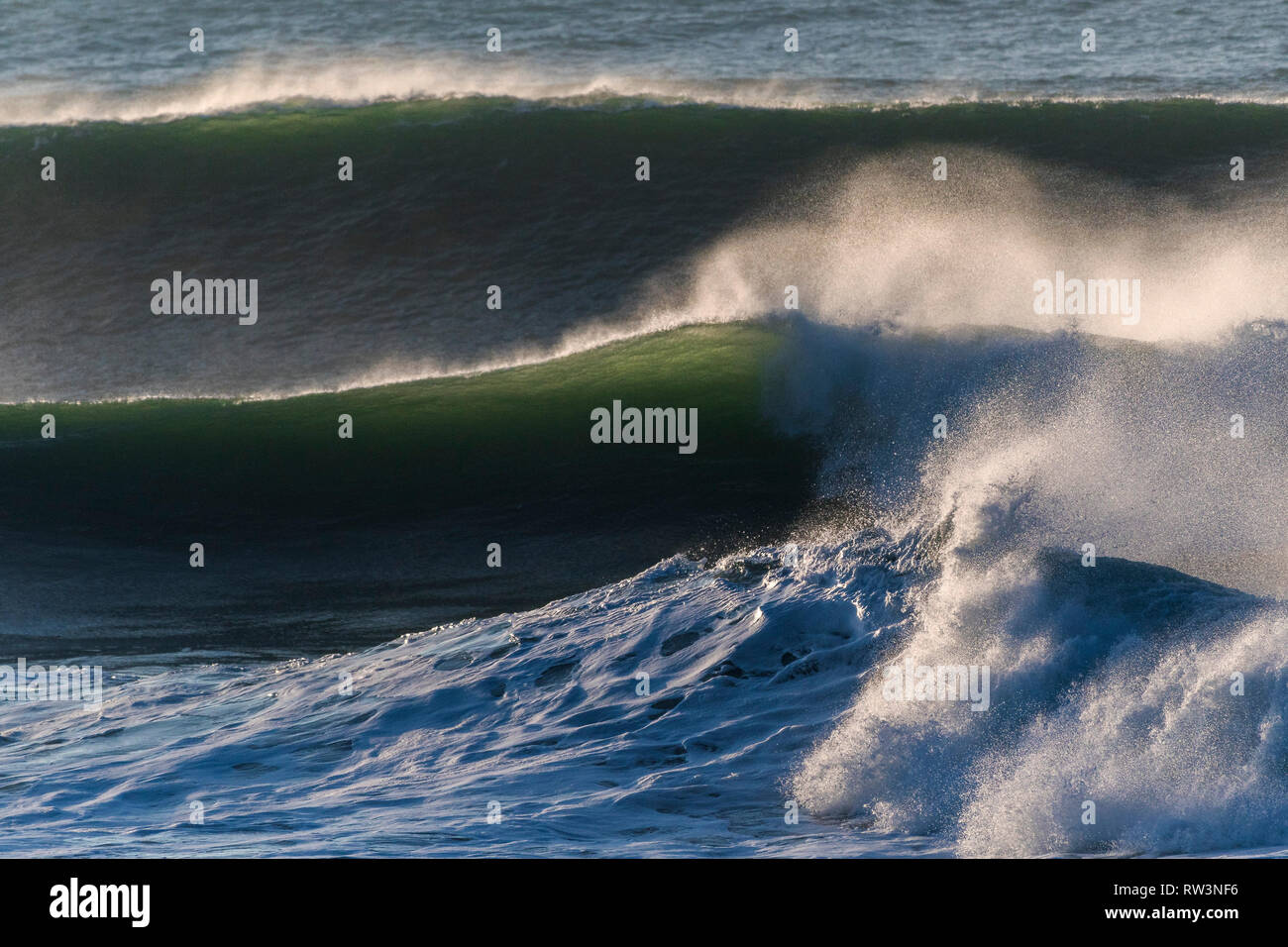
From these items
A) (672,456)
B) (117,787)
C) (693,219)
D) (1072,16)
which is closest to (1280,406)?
(672,456)

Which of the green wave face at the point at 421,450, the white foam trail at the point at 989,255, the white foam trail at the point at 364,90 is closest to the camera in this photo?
the green wave face at the point at 421,450

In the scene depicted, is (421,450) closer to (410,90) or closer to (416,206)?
(416,206)

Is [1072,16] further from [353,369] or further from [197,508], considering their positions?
[197,508]

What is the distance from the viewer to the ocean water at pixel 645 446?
512cm

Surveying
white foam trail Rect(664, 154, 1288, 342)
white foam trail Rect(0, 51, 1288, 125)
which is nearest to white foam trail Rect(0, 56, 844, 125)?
white foam trail Rect(0, 51, 1288, 125)

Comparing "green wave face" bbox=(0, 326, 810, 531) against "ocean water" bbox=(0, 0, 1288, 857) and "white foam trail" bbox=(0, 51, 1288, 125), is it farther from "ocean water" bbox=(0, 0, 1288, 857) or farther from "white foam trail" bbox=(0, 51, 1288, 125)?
"white foam trail" bbox=(0, 51, 1288, 125)

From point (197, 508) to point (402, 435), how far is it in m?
1.51

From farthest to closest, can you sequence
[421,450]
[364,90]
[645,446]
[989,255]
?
[364,90] < [989,255] < [421,450] < [645,446]

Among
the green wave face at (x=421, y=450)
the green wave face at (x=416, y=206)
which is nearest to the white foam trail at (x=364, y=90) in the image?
the green wave face at (x=416, y=206)

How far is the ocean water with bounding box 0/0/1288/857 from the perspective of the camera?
5.12 meters

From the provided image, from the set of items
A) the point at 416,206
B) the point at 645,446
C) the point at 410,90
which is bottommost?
the point at 645,446

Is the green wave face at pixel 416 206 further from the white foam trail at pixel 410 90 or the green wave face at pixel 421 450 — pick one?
the green wave face at pixel 421 450

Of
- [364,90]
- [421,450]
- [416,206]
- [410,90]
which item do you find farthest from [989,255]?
[364,90]

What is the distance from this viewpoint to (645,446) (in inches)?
389
